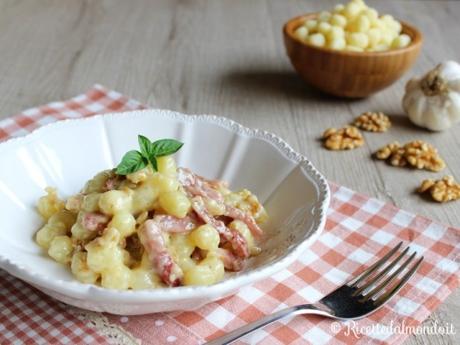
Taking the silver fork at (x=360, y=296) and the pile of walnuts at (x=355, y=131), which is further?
the pile of walnuts at (x=355, y=131)

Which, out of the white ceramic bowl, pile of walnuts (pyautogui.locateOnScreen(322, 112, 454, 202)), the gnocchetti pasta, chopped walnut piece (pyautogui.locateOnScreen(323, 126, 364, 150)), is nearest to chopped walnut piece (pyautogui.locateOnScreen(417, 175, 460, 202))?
pile of walnuts (pyautogui.locateOnScreen(322, 112, 454, 202))

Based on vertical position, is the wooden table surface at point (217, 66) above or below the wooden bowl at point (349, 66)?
below

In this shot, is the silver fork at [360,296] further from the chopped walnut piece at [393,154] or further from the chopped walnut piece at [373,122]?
the chopped walnut piece at [373,122]

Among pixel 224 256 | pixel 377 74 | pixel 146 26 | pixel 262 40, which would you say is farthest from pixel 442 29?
pixel 224 256

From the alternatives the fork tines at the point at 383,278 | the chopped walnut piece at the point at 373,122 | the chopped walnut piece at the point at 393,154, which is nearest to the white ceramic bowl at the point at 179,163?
the fork tines at the point at 383,278

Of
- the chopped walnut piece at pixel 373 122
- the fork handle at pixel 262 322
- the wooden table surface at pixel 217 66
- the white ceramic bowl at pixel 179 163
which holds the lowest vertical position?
the wooden table surface at pixel 217 66

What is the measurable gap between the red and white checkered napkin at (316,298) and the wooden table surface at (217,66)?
0.46 ft

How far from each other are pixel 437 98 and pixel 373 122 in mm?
177

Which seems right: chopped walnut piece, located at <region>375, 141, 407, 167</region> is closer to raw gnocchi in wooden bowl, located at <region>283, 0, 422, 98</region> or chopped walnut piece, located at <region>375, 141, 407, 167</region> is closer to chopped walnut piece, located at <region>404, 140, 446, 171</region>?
chopped walnut piece, located at <region>404, 140, 446, 171</region>

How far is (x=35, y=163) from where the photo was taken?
119 cm

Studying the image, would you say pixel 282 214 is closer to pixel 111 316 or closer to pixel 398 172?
pixel 111 316

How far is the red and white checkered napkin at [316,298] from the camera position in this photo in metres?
0.95

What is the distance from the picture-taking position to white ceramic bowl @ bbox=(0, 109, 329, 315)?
865 millimetres

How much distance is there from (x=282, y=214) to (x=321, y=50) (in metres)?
0.72
